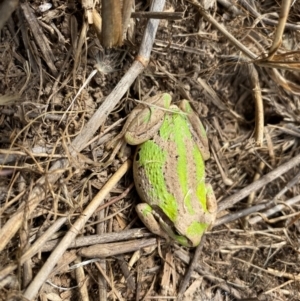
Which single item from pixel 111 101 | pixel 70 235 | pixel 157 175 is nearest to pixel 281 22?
pixel 111 101

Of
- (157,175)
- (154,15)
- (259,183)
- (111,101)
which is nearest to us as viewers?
(154,15)

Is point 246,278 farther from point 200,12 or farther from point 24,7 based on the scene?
point 24,7

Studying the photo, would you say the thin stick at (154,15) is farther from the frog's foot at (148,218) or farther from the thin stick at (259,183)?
the thin stick at (259,183)

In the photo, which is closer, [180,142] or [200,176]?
[180,142]

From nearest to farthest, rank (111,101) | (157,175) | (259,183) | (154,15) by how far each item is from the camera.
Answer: (154,15)
(111,101)
(157,175)
(259,183)

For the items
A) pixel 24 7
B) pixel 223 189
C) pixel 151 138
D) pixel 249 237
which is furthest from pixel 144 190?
pixel 24 7

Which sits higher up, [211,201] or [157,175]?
A: [157,175]

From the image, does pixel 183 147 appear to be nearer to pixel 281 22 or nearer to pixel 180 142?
pixel 180 142
